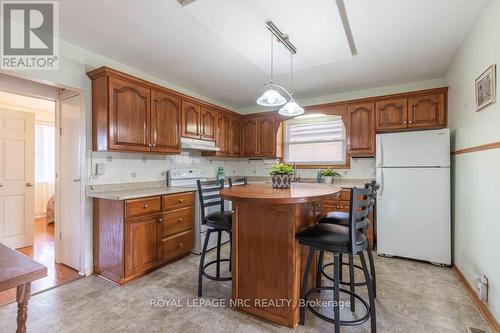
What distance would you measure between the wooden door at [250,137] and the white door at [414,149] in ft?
7.23

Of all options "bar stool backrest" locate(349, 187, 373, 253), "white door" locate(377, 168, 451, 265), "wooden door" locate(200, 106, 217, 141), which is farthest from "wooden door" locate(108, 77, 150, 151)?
"white door" locate(377, 168, 451, 265)

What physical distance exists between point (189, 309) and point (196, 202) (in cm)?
150

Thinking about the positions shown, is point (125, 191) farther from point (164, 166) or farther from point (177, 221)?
point (164, 166)

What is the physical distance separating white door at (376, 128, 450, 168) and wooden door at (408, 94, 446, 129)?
1.33 ft

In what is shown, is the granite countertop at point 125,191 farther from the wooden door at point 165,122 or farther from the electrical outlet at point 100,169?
the wooden door at point 165,122

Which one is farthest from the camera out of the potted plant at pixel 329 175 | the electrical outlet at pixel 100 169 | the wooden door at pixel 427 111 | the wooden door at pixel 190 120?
the potted plant at pixel 329 175

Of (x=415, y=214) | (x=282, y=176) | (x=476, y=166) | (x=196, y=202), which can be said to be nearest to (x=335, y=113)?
(x=415, y=214)

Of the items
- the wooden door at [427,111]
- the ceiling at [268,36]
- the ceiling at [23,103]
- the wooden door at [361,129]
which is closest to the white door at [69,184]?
the ceiling at [268,36]

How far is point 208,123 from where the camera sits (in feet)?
13.4

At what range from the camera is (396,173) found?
3217 mm

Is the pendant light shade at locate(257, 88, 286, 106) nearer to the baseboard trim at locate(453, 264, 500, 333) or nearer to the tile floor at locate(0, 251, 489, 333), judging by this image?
the tile floor at locate(0, 251, 489, 333)

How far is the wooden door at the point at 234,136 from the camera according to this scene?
4.65m

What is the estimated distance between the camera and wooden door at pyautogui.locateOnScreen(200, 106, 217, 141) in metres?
3.95

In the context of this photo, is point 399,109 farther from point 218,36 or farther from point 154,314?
point 154,314
